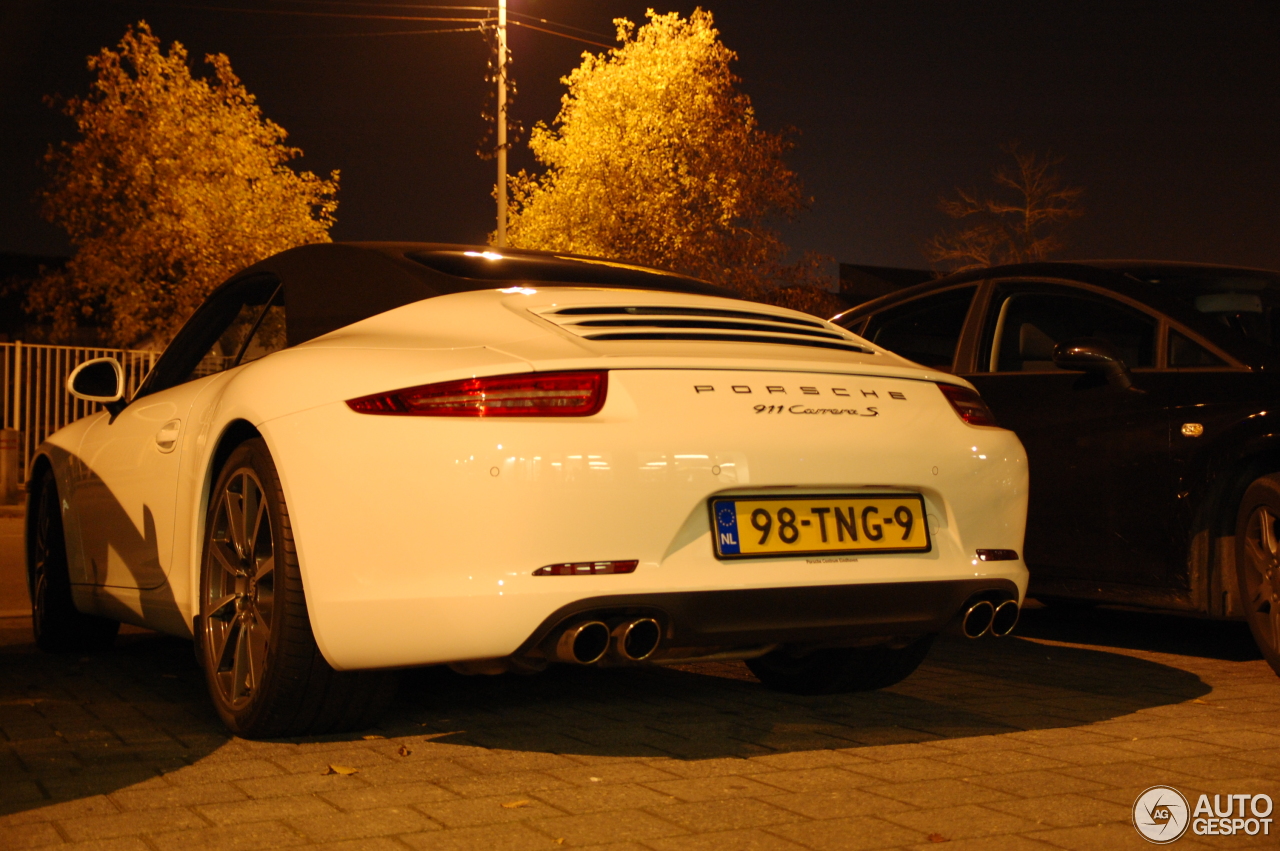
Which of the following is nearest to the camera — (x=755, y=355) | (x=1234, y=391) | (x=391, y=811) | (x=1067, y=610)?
(x=391, y=811)

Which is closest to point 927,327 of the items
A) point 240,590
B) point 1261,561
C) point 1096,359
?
point 1096,359

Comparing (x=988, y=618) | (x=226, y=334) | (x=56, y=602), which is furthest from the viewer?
(x=56, y=602)

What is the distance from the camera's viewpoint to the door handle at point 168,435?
461 centimetres

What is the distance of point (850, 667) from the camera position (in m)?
4.78

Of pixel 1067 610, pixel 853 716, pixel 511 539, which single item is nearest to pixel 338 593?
pixel 511 539

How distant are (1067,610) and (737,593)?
172 inches

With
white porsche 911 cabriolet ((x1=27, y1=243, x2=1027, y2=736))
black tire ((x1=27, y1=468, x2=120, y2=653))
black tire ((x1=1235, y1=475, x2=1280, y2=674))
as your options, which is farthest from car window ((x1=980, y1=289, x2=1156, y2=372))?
black tire ((x1=27, y1=468, x2=120, y2=653))

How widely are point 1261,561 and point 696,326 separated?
244 centimetres

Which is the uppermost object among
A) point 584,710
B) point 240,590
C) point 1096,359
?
point 1096,359

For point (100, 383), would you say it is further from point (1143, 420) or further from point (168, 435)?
point (1143, 420)

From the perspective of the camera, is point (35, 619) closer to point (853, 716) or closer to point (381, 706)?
point (381, 706)

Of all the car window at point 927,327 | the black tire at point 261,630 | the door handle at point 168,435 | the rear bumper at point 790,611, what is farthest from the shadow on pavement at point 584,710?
the car window at point 927,327

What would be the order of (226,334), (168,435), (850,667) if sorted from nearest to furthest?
1. (168,435)
2. (850,667)
3. (226,334)

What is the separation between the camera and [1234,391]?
5195 millimetres
